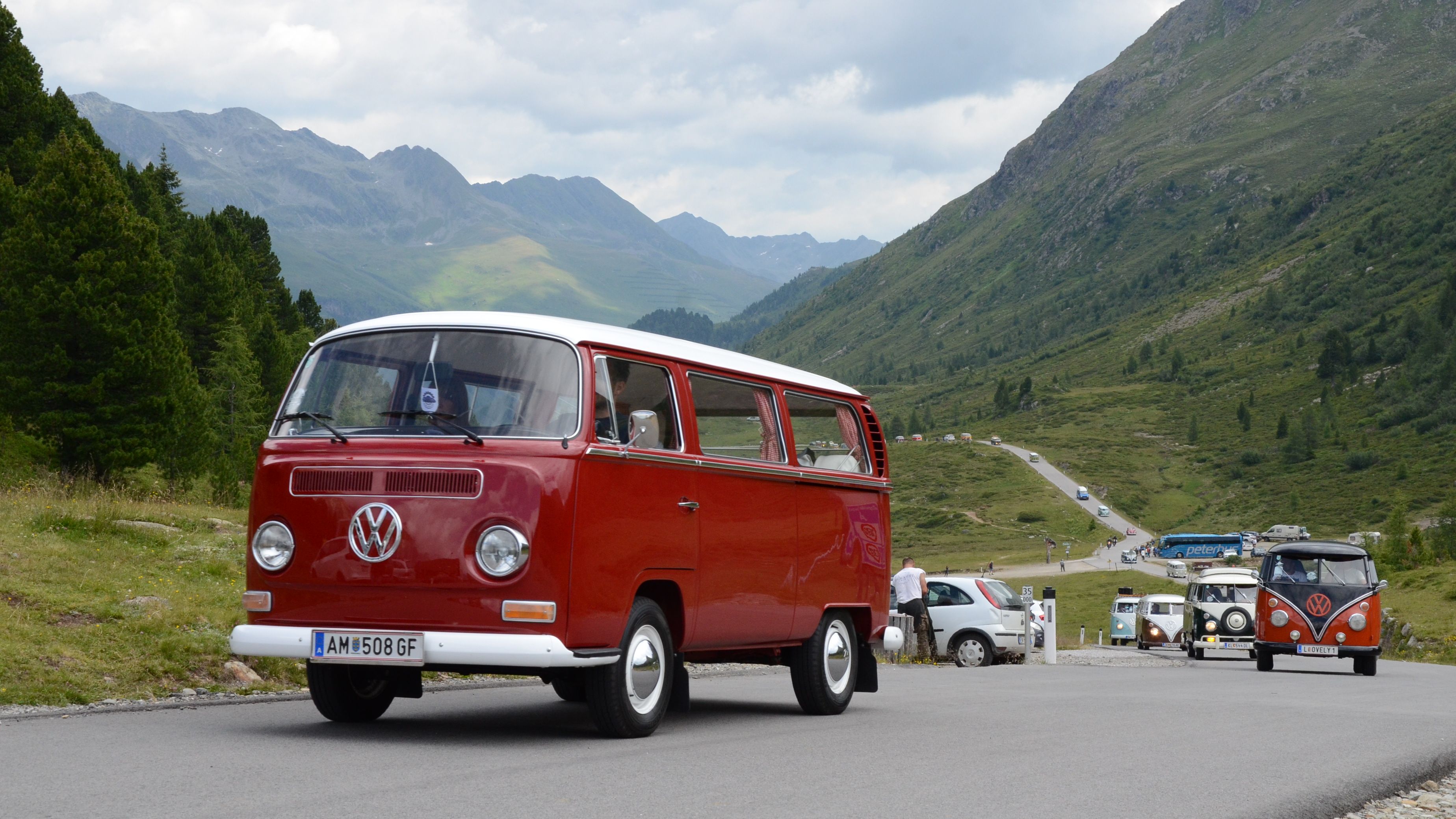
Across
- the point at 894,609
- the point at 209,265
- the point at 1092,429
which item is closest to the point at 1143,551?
the point at 1092,429

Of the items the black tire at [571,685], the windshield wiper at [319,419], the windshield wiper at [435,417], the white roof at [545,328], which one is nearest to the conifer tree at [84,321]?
the black tire at [571,685]

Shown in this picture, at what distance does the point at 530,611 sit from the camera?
7812 mm

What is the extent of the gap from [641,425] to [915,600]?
47.8ft

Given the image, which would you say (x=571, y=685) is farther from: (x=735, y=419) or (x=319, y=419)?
(x=319, y=419)

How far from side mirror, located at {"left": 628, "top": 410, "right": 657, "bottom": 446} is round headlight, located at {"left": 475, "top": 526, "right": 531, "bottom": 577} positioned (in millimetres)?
1055

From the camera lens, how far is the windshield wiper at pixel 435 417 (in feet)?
26.4

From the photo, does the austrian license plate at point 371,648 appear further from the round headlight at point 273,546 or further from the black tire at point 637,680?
the black tire at point 637,680

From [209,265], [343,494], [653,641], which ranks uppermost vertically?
[209,265]

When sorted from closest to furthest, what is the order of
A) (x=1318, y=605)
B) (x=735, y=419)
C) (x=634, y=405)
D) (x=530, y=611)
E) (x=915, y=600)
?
(x=530, y=611) → (x=634, y=405) → (x=735, y=419) → (x=915, y=600) → (x=1318, y=605)

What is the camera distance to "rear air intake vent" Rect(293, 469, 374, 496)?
26.6ft

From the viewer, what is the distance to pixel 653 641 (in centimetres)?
881

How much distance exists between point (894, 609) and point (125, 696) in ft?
50.2

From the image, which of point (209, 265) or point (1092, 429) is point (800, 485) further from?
point (1092, 429)

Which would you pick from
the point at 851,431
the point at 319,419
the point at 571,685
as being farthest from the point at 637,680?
the point at 851,431
